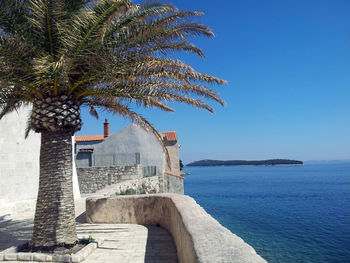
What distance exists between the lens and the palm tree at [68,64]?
5.30 m

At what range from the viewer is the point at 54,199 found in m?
5.65

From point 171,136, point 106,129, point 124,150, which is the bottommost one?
point 124,150

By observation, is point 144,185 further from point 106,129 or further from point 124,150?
point 106,129

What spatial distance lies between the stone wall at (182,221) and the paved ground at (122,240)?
0.85 ft

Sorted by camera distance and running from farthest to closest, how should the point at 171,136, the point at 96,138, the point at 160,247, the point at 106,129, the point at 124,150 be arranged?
1. the point at 171,136
2. the point at 106,129
3. the point at 96,138
4. the point at 124,150
5. the point at 160,247

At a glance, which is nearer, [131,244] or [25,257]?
[25,257]

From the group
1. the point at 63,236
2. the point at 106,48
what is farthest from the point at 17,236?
the point at 106,48

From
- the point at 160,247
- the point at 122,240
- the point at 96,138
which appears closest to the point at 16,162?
the point at 122,240

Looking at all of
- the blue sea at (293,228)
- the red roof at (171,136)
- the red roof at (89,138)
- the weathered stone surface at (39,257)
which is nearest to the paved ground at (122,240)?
the weathered stone surface at (39,257)

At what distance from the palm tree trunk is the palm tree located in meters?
0.02

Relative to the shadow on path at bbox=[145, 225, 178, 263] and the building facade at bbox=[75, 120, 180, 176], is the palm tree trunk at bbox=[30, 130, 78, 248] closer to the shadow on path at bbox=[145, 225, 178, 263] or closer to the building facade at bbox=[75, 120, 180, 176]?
the shadow on path at bbox=[145, 225, 178, 263]

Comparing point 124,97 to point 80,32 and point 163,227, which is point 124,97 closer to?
point 80,32

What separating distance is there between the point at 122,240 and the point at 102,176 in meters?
15.0

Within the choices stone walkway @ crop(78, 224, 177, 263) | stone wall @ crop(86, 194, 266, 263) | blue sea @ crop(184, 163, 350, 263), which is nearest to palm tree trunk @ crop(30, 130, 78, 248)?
stone walkway @ crop(78, 224, 177, 263)
